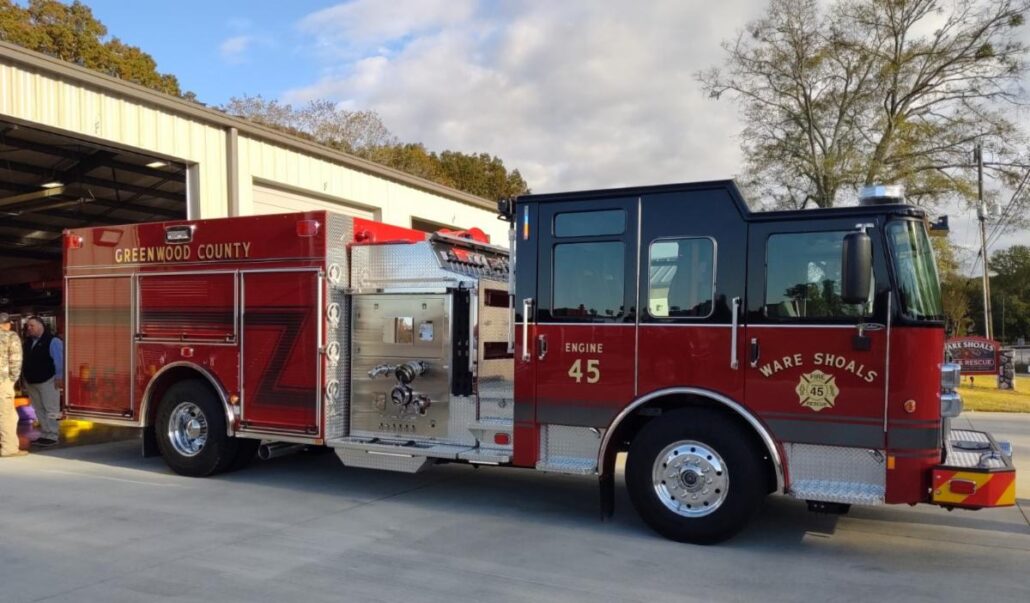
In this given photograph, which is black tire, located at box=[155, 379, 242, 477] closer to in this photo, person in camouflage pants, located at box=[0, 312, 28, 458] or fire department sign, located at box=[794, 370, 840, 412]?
person in camouflage pants, located at box=[0, 312, 28, 458]

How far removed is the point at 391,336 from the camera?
721 cm

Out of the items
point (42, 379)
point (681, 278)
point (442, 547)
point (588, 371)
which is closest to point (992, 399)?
point (681, 278)

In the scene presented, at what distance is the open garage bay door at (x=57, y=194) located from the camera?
13953 millimetres

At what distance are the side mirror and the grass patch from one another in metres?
12.0

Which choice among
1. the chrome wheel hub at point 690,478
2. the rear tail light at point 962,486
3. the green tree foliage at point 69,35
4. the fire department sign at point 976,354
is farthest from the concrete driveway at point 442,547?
the green tree foliage at point 69,35

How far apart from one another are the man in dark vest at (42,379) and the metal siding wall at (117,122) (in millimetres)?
2878

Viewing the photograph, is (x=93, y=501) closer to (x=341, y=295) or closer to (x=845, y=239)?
(x=341, y=295)

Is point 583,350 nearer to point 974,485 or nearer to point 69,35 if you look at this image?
Result: point 974,485

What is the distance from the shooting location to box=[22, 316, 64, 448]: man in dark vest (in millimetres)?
10211

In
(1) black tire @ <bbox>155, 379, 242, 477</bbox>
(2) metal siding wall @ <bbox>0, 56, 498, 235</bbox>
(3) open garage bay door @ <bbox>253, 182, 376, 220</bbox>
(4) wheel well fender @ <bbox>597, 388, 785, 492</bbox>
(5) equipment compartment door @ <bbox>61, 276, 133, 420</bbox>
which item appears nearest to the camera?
(4) wheel well fender @ <bbox>597, 388, 785, 492</bbox>

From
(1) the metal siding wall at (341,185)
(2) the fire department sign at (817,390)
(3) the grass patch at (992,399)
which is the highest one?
(1) the metal siding wall at (341,185)

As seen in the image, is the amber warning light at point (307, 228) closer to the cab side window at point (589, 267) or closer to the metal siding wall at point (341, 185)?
the cab side window at point (589, 267)

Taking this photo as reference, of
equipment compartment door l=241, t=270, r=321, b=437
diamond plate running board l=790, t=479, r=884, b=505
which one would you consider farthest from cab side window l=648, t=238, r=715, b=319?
equipment compartment door l=241, t=270, r=321, b=437

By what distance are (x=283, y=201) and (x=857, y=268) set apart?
12003mm
